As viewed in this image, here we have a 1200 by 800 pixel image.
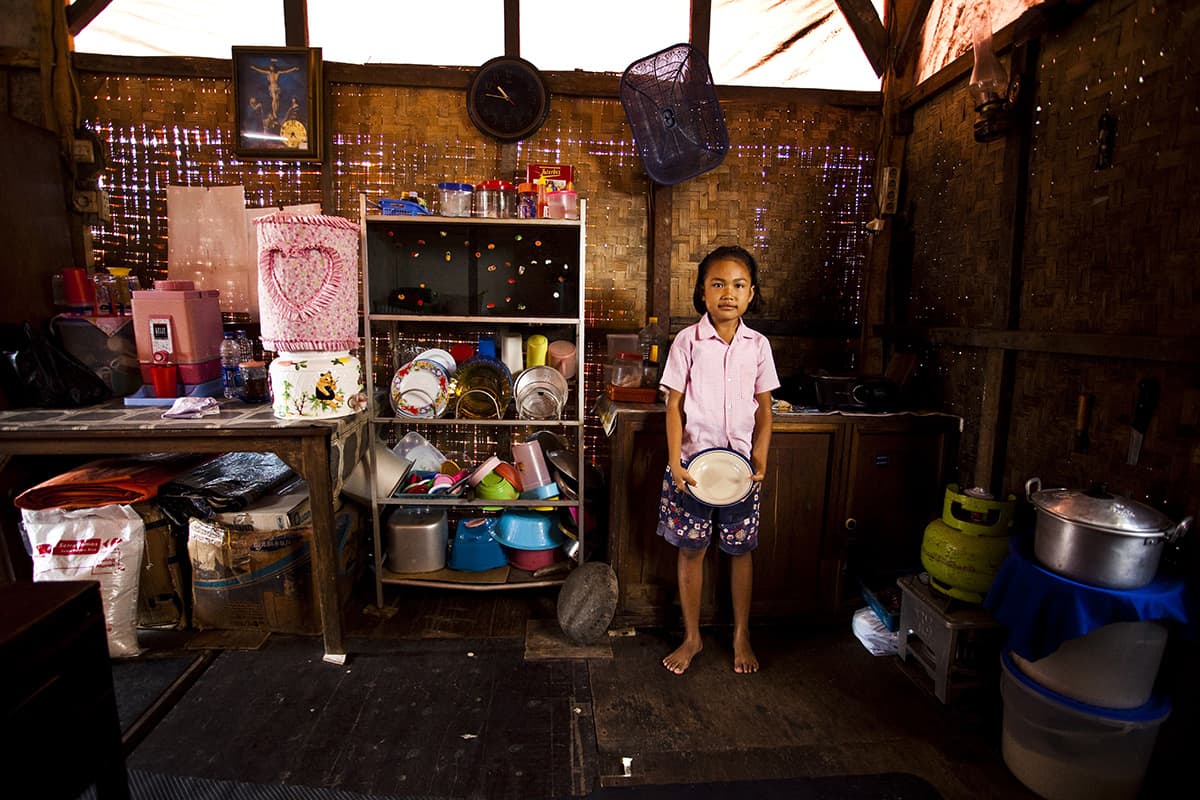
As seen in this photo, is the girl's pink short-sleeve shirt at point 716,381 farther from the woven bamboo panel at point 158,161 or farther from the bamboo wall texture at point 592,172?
the woven bamboo panel at point 158,161

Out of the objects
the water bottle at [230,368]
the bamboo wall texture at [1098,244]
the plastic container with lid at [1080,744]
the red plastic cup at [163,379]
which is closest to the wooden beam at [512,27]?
the water bottle at [230,368]

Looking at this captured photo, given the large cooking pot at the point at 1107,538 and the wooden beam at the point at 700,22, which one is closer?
the large cooking pot at the point at 1107,538

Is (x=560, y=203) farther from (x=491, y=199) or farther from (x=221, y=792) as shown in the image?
(x=221, y=792)

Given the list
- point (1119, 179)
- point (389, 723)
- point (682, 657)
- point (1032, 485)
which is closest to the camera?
point (1119, 179)

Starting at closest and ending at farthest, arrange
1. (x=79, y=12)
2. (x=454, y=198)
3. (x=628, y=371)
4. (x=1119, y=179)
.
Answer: (x=1119, y=179) < (x=454, y=198) < (x=628, y=371) < (x=79, y=12)

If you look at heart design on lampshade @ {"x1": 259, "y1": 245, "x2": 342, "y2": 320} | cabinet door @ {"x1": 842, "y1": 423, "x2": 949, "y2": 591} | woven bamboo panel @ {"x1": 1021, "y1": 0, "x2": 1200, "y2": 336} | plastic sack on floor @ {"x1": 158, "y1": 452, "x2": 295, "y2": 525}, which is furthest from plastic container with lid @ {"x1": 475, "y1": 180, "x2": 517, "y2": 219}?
woven bamboo panel @ {"x1": 1021, "y1": 0, "x2": 1200, "y2": 336}

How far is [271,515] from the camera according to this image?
9.50 ft

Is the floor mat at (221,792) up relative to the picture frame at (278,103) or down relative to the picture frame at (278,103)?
down

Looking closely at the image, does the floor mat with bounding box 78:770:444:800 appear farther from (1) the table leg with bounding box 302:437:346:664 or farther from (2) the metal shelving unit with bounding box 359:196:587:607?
(2) the metal shelving unit with bounding box 359:196:587:607

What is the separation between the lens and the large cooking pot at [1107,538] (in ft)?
6.03

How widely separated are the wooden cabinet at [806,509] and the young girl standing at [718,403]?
26cm

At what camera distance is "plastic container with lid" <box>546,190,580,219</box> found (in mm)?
3033

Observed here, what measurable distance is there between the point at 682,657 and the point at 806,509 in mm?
988

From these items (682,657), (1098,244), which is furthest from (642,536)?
(1098,244)
